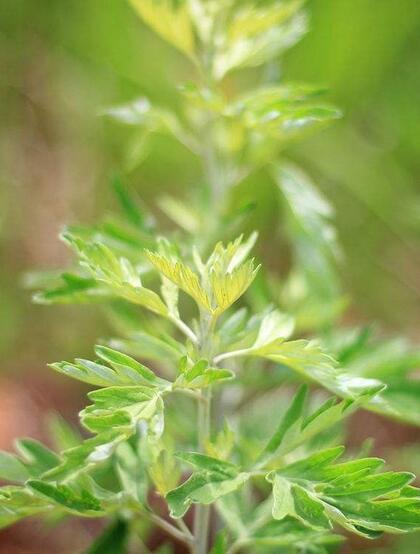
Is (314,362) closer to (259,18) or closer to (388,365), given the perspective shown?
(388,365)

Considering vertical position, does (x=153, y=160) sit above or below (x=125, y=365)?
above

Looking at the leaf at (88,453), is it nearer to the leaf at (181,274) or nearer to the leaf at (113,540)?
the leaf at (181,274)

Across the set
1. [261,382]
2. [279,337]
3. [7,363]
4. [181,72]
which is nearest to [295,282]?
[261,382]

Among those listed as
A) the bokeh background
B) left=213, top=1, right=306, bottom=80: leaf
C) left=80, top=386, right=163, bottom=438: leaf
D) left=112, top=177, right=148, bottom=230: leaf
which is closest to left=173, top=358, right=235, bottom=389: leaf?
left=80, top=386, right=163, bottom=438: leaf

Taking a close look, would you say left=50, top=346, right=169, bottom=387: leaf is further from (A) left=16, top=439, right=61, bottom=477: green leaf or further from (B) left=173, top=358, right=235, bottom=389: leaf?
(A) left=16, top=439, right=61, bottom=477: green leaf

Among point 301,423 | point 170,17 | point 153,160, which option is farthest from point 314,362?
point 153,160

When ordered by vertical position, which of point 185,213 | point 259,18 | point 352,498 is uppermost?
point 259,18
